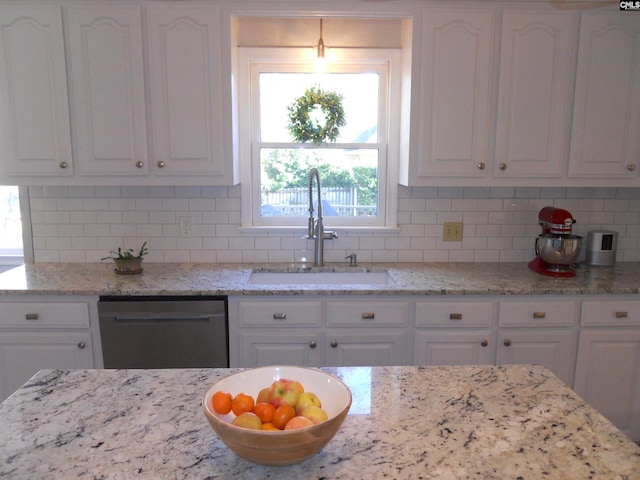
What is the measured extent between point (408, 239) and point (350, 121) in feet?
2.66

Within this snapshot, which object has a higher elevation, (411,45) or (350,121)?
(411,45)

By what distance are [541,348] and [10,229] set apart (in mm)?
3481

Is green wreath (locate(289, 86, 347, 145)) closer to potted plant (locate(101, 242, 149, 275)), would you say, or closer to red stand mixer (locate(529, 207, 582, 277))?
potted plant (locate(101, 242, 149, 275))

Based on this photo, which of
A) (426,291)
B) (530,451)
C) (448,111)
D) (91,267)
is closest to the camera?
(530,451)

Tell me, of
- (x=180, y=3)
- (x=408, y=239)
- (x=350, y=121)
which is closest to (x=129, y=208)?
(x=180, y=3)

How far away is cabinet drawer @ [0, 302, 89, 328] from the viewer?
2422 mm

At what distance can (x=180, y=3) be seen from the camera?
2.47m

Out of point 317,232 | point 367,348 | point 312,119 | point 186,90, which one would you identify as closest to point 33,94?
point 186,90

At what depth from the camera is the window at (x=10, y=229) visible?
134 inches

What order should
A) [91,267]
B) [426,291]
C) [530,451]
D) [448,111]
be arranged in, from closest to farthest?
[530,451]
[426,291]
[448,111]
[91,267]

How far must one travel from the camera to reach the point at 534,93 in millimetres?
2598

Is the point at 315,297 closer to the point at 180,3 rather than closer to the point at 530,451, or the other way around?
the point at 530,451

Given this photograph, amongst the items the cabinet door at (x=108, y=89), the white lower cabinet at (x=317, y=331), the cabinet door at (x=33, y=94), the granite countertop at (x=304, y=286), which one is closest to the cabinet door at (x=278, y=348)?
the white lower cabinet at (x=317, y=331)

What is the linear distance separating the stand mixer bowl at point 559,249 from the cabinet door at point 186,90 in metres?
1.78
